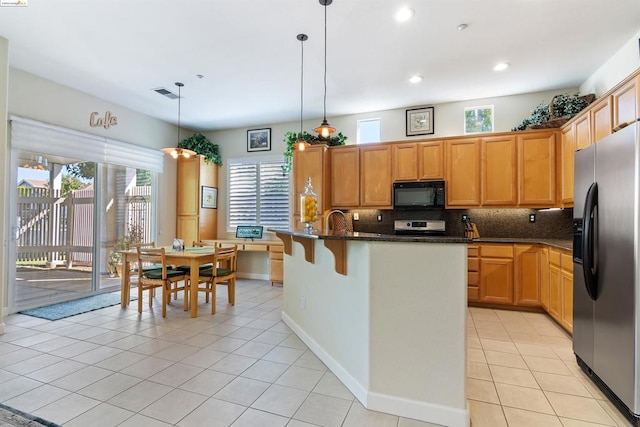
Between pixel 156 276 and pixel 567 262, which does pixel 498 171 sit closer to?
pixel 567 262

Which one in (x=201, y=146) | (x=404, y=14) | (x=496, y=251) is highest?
(x=404, y=14)

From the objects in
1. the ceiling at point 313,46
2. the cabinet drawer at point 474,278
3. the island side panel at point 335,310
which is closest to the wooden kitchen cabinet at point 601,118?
the ceiling at point 313,46

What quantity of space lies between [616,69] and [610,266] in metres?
2.74

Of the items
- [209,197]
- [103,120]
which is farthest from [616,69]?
[103,120]

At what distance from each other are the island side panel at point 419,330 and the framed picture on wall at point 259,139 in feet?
15.9

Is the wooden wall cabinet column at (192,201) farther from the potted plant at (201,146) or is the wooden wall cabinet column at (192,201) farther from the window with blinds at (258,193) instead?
the window with blinds at (258,193)

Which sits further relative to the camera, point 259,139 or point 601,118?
point 259,139

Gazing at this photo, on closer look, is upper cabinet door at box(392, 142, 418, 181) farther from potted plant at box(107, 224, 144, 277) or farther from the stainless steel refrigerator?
potted plant at box(107, 224, 144, 277)

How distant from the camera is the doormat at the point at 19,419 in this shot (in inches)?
71.4

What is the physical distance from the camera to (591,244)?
222cm

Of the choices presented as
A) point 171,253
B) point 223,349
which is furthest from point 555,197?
point 171,253

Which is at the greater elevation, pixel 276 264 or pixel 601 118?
pixel 601 118

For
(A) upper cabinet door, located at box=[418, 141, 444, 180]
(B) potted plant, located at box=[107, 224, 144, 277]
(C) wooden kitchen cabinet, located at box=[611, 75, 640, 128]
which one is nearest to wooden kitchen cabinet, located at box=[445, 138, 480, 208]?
(A) upper cabinet door, located at box=[418, 141, 444, 180]

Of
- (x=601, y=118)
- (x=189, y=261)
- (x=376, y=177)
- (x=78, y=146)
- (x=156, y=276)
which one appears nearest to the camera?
(x=601, y=118)
